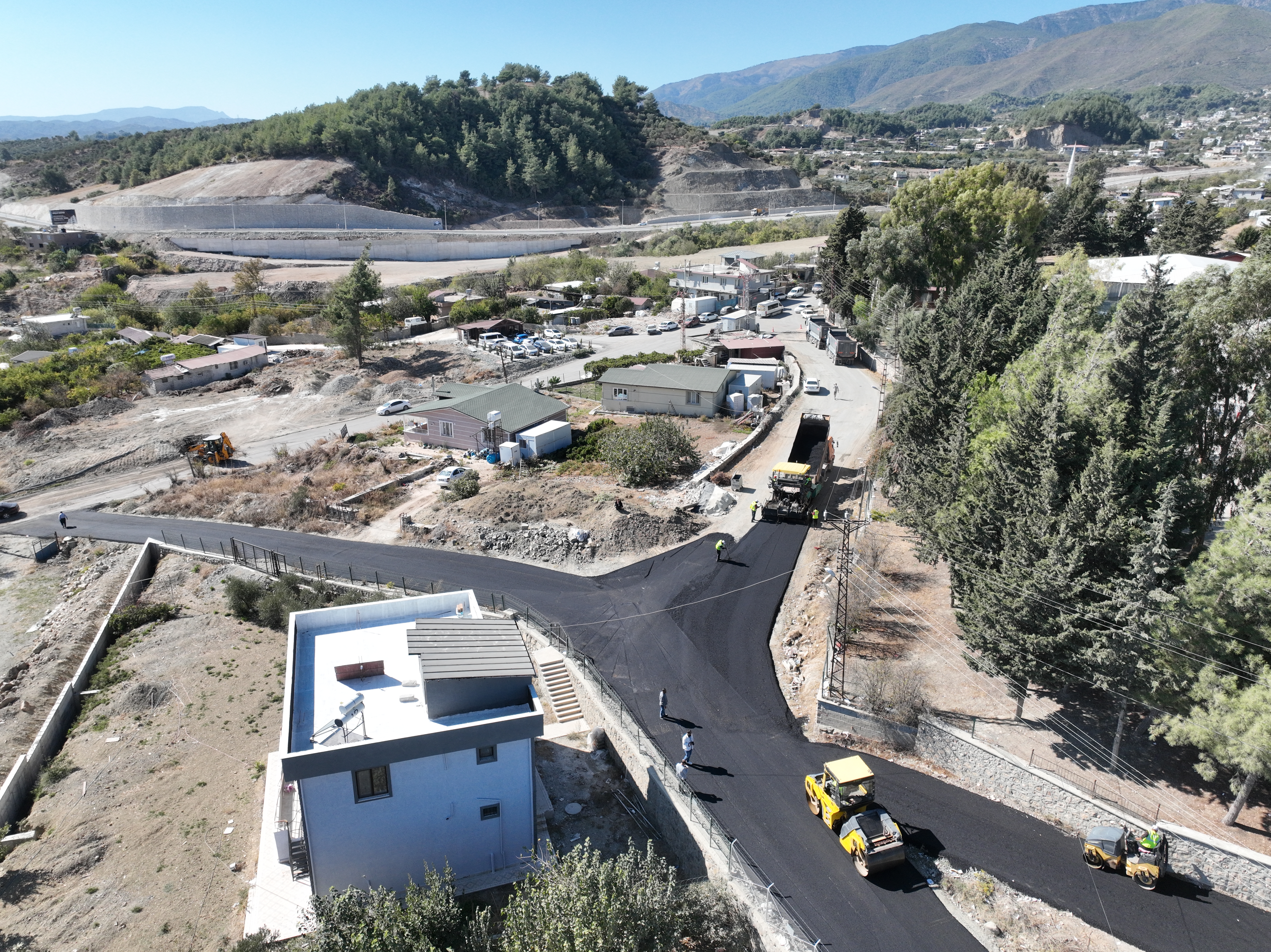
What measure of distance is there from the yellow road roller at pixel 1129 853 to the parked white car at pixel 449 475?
105 ft

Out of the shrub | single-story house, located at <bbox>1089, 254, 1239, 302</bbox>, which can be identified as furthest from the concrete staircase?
single-story house, located at <bbox>1089, 254, 1239, 302</bbox>

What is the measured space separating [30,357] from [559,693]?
72.5 meters

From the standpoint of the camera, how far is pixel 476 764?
17547 mm

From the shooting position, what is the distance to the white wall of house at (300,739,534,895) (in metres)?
16.7

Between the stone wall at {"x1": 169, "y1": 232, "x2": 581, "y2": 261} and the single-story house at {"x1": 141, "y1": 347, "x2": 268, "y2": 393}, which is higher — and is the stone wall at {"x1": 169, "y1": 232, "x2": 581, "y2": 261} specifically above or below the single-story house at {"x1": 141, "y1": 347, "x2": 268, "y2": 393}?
above

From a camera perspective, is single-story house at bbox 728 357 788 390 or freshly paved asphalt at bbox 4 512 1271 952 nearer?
freshly paved asphalt at bbox 4 512 1271 952

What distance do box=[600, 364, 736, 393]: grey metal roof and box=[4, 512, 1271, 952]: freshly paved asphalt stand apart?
55.2 ft

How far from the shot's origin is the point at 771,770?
19.5 meters

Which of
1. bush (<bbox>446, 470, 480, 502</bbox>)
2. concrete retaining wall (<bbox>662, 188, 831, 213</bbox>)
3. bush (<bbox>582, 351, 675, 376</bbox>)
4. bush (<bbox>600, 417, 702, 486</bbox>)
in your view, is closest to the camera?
bush (<bbox>600, 417, 702, 486</bbox>)

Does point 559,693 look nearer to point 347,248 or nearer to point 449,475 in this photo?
point 449,475

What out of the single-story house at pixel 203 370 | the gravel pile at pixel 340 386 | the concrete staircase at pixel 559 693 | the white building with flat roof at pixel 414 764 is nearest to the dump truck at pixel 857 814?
the white building with flat roof at pixel 414 764

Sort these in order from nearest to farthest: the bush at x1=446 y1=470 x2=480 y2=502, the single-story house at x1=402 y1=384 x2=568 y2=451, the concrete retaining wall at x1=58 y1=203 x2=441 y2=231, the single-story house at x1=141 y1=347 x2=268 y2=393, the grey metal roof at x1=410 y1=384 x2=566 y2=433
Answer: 1. the bush at x1=446 y1=470 x2=480 y2=502
2. the single-story house at x1=402 y1=384 x2=568 y2=451
3. the grey metal roof at x1=410 y1=384 x2=566 y2=433
4. the single-story house at x1=141 y1=347 x2=268 y2=393
5. the concrete retaining wall at x1=58 y1=203 x2=441 y2=231

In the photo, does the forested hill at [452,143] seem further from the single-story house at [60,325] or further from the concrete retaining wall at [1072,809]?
the concrete retaining wall at [1072,809]

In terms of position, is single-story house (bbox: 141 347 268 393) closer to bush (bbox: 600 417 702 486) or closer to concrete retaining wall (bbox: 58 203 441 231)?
bush (bbox: 600 417 702 486)
